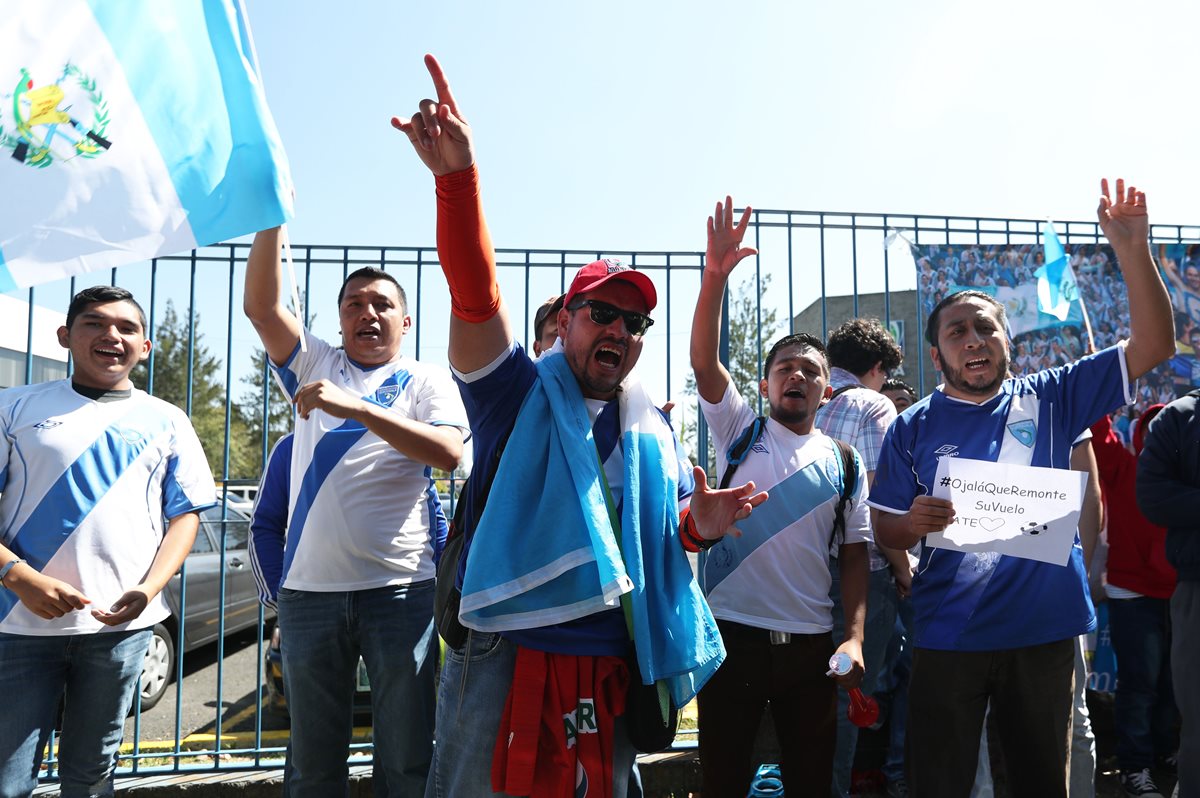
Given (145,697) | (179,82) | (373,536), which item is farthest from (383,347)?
(145,697)

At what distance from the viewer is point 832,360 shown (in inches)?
166

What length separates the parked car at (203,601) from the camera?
6340mm

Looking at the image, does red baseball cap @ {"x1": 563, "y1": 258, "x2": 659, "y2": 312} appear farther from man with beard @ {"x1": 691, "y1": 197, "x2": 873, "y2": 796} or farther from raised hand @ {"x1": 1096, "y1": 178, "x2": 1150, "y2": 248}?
raised hand @ {"x1": 1096, "y1": 178, "x2": 1150, "y2": 248}

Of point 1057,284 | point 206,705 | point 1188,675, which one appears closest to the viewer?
point 1188,675

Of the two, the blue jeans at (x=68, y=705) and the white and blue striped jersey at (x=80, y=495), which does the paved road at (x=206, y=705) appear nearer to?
the blue jeans at (x=68, y=705)

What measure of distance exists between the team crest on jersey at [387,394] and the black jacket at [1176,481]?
283 centimetres

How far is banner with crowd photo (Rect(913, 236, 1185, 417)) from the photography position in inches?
198

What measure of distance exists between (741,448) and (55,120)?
7.89 ft

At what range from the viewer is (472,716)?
2.11m

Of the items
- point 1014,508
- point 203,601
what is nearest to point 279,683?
point 203,601

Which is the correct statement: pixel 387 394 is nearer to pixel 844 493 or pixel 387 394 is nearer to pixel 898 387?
pixel 844 493

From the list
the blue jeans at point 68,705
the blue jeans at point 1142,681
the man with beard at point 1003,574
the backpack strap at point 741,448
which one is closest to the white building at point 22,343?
the blue jeans at point 68,705

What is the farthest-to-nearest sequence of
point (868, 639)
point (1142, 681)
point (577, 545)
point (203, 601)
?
1. point (203, 601)
2. point (1142, 681)
3. point (868, 639)
4. point (577, 545)

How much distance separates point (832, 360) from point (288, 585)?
8.69 ft
